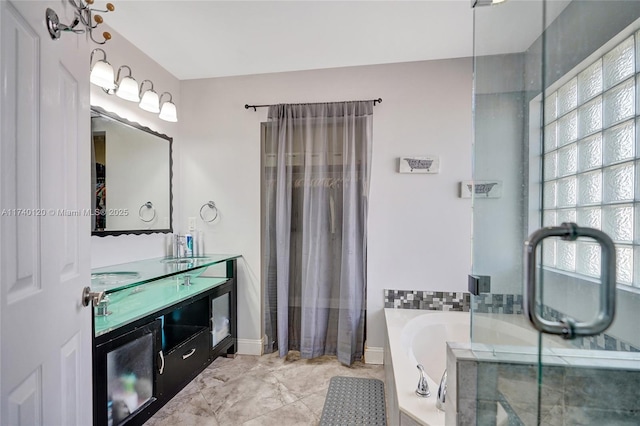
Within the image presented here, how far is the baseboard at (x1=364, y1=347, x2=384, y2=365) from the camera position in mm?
2498

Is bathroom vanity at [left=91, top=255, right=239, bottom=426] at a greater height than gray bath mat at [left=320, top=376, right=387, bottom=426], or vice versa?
bathroom vanity at [left=91, top=255, right=239, bottom=426]

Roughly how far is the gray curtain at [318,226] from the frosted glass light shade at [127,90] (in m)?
1.04

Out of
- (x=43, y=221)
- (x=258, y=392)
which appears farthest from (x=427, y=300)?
(x=43, y=221)

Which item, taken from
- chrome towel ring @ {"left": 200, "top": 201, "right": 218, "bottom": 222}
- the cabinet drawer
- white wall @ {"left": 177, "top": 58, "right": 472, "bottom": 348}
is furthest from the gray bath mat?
chrome towel ring @ {"left": 200, "top": 201, "right": 218, "bottom": 222}

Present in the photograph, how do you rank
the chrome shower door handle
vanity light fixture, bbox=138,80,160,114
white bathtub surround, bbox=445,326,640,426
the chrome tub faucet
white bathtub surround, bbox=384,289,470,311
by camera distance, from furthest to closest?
white bathtub surround, bbox=384,289,470,311
vanity light fixture, bbox=138,80,160,114
the chrome tub faucet
white bathtub surround, bbox=445,326,640,426
the chrome shower door handle

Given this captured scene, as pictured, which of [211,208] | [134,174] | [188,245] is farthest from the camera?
[211,208]

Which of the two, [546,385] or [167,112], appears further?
[167,112]

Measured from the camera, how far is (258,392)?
2.07m

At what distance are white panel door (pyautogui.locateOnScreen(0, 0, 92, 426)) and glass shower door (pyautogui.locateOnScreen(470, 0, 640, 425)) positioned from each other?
1.35m

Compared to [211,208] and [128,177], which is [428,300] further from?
[128,177]

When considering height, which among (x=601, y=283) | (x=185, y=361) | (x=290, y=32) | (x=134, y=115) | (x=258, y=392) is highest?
(x=290, y=32)

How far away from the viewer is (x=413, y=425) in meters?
1.18

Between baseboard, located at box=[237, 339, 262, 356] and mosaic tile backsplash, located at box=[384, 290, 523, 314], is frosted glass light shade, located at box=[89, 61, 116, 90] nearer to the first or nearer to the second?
baseboard, located at box=[237, 339, 262, 356]

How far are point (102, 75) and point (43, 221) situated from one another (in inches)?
52.9
